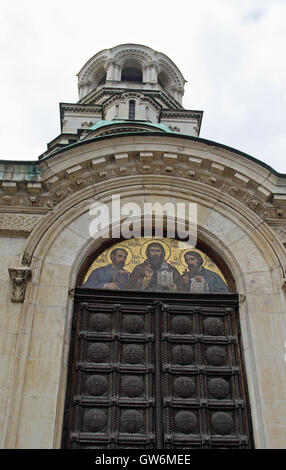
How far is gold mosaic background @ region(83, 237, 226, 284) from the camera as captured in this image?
10055mm

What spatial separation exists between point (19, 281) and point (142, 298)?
2356 mm

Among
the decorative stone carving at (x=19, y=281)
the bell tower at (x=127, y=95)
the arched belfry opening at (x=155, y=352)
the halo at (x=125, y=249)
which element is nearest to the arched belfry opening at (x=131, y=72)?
the bell tower at (x=127, y=95)

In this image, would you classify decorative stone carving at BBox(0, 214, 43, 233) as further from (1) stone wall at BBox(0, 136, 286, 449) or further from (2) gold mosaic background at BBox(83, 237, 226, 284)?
(2) gold mosaic background at BBox(83, 237, 226, 284)

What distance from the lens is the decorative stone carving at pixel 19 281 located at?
8688 millimetres

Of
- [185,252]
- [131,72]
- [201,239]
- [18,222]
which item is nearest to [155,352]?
[185,252]

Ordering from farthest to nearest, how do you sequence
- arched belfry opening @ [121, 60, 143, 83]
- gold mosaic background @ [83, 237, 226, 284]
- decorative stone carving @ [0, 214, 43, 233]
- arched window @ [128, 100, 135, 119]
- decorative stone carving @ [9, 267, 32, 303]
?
arched belfry opening @ [121, 60, 143, 83] < arched window @ [128, 100, 135, 119] < gold mosaic background @ [83, 237, 226, 284] < decorative stone carving @ [0, 214, 43, 233] < decorative stone carving @ [9, 267, 32, 303]

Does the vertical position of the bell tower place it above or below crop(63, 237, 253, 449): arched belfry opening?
above

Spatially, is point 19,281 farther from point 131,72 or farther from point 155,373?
point 131,72

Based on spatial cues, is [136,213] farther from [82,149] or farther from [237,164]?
[237,164]

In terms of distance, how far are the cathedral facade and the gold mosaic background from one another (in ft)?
0.10

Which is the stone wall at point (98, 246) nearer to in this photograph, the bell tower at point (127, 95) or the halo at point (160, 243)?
the halo at point (160, 243)

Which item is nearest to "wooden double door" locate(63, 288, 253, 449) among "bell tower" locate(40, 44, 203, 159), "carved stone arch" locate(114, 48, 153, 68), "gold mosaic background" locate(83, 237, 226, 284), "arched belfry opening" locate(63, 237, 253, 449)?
"arched belfry opening" locate(63, 237, 253, 449)

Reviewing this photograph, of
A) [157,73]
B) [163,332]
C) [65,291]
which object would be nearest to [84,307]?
[65,291]

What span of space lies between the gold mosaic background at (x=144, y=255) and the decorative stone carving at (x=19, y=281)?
4.64 feet
